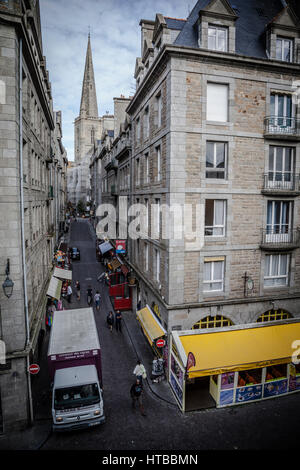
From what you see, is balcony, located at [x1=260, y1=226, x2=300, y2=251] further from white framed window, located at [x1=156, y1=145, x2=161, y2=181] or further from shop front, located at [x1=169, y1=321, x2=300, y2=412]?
white framed window, located at [x1=156, y1=145, x2=161, y2=181]

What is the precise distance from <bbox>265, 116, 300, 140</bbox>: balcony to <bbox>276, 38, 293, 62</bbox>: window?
124 inches

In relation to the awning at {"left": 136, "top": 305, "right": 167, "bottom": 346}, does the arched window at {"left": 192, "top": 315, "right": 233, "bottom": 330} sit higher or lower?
higher

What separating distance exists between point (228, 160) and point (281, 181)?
347 cm

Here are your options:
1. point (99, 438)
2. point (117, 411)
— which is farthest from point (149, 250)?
point (99, 438)

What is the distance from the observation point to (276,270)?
17000mm

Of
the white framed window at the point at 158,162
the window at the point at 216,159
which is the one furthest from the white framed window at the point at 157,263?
the window at the point at 216,159

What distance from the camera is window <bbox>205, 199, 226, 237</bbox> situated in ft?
50.4

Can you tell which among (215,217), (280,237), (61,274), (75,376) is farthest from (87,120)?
(75,376)

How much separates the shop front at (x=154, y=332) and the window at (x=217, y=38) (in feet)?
48.2

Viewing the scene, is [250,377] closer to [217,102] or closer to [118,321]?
[118,321]

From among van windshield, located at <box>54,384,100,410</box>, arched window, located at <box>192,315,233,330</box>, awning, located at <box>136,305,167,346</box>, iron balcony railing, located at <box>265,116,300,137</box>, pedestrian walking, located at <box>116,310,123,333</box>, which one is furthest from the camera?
pedestrian walking, located at <box>116,310,123,333</box>

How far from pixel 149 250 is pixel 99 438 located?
10.6 m

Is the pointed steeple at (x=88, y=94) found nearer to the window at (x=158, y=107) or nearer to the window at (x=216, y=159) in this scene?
the window at (x=158, y=107)

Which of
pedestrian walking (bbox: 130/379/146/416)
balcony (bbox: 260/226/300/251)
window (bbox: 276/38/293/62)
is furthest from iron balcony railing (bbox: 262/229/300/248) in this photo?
pedestrian walking (bbox: 130/379/146/416)
